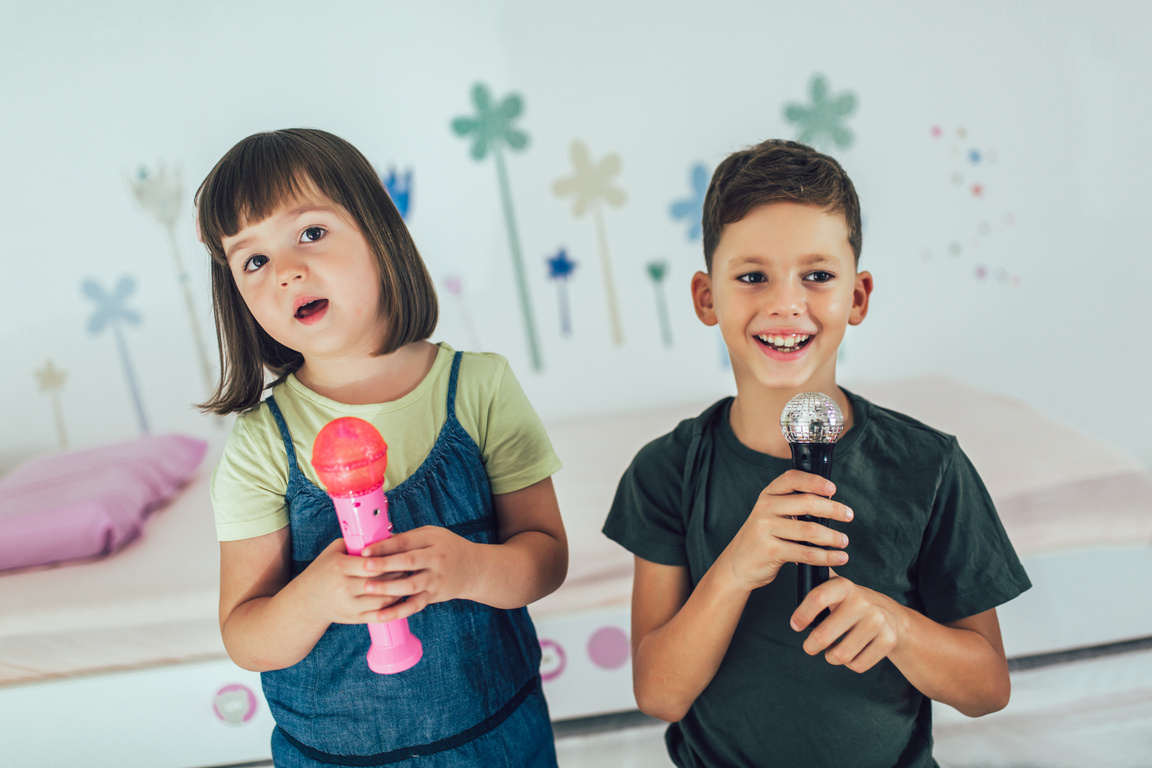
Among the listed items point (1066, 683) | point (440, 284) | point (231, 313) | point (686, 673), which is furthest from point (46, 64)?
point (1066, 683)

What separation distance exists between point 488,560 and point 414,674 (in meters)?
0.16

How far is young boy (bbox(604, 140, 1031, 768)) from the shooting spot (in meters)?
0.73

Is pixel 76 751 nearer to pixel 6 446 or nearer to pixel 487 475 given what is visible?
pixel 6 446

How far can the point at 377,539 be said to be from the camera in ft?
1.98

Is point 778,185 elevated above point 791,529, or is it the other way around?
point 778,185

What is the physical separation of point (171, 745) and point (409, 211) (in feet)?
3.31

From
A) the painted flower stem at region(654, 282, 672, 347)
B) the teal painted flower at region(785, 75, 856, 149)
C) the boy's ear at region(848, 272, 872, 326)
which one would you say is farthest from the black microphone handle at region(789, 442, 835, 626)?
the teal painted flower at region(785, 75, 856, 149)

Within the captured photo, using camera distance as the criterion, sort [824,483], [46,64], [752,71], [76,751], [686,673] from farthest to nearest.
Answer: [752,71], [46,64], [76,751], [686,673], [824,483]

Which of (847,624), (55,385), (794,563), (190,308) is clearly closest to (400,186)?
(190,308)

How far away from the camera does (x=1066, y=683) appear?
129cm

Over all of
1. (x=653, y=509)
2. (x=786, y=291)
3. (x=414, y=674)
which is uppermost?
(x=786, y=291)

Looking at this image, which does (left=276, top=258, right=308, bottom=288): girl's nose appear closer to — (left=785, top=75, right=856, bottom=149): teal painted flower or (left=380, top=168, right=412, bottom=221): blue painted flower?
(left=380, top=168, right=412, bottom=221): blue painted flower

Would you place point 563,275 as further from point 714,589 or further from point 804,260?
point 714,589

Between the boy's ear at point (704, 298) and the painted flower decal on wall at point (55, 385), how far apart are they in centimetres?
132
